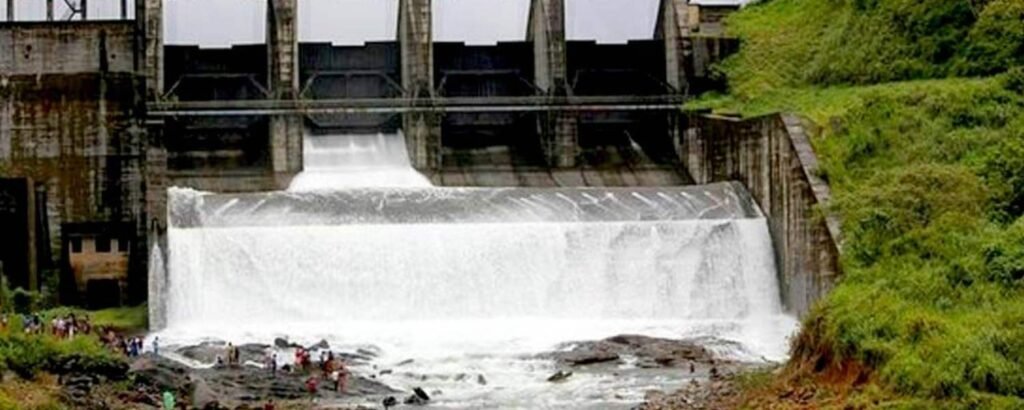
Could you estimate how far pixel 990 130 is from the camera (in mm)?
28391

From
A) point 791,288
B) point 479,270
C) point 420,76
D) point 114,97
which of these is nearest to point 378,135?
point 420,76

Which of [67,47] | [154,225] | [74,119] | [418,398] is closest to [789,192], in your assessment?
[418,398]

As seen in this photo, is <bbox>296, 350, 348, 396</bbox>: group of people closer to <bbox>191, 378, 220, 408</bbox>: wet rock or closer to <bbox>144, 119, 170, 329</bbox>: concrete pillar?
<bbox>191, 378, 220, 408</bbox>: wet rock

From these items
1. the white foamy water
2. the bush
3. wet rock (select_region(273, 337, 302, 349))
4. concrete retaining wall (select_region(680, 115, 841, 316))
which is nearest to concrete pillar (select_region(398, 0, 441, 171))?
the white foamy water

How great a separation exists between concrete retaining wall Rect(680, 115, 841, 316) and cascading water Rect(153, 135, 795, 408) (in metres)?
0.63

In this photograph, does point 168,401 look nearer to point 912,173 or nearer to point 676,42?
point 912,173

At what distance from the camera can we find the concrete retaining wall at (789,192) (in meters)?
28.8

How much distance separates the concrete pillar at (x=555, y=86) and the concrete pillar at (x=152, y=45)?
9.10 m

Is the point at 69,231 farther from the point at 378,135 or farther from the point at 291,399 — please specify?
the point at 291,399

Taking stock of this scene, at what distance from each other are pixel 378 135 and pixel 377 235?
846cm

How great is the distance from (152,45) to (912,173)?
1807 centimetres

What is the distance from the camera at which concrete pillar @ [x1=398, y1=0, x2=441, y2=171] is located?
36.7 metres

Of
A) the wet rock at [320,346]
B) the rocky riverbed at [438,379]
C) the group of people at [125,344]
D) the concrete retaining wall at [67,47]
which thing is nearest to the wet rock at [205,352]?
the rocky riverbed at [438,379]

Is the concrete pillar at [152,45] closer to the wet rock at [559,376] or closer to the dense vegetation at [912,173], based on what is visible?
the dense vegetation at [912,173]
